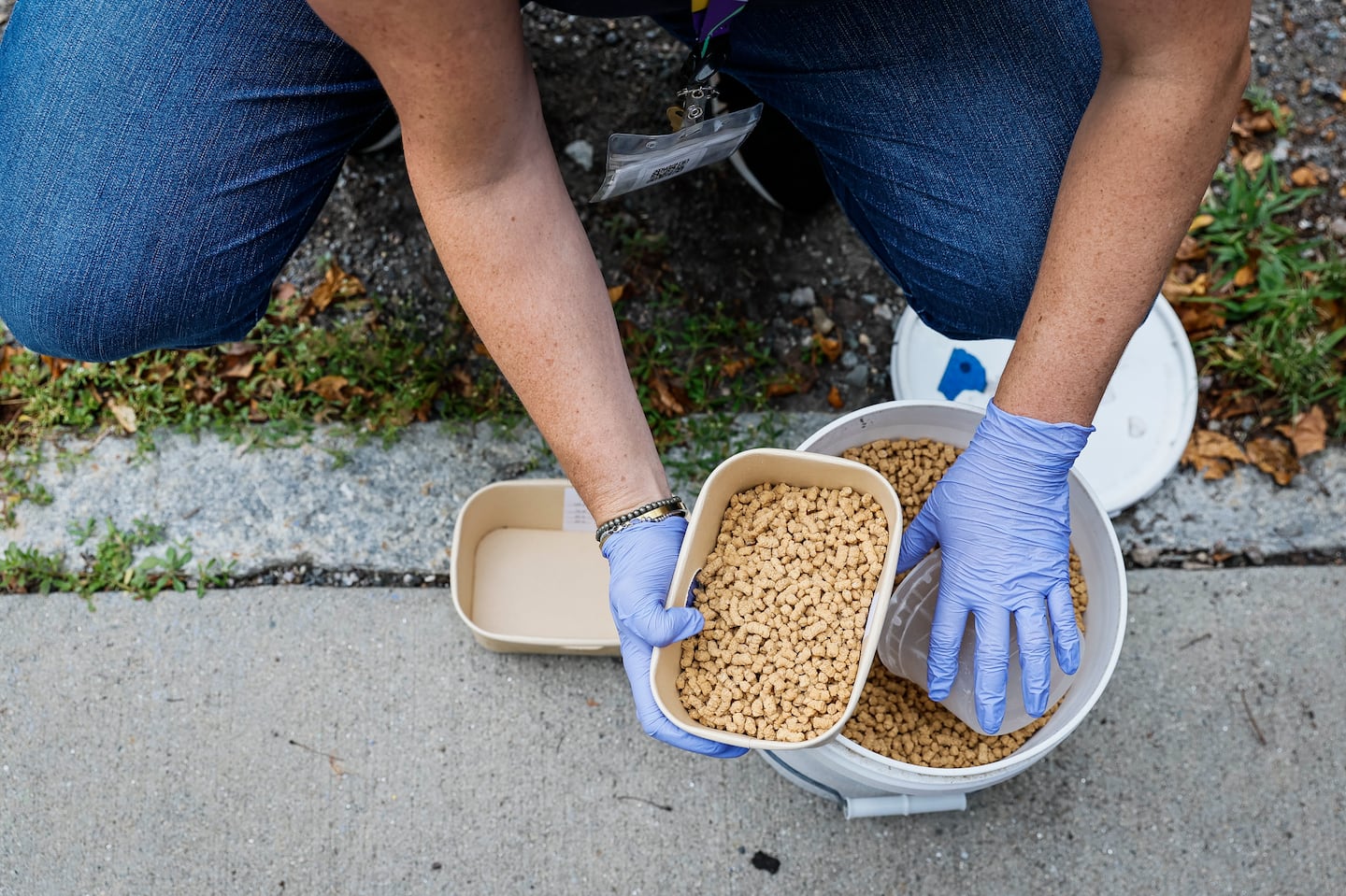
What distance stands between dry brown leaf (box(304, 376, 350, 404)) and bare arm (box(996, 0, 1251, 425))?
119 cm

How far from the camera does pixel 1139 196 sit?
1165 millimetres

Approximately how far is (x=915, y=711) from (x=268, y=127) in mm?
1268

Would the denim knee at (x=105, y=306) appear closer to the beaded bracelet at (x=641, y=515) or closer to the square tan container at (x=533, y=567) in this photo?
the square tan container at (x=533, y=567)

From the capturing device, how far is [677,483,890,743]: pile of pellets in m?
1.17

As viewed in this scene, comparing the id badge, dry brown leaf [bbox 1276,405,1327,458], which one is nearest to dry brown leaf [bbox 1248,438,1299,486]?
dry brown leaf [bbox 1276,405,1327,458]

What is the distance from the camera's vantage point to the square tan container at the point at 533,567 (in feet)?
5.40

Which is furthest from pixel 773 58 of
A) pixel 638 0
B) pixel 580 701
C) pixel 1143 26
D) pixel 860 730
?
pixel 580 701

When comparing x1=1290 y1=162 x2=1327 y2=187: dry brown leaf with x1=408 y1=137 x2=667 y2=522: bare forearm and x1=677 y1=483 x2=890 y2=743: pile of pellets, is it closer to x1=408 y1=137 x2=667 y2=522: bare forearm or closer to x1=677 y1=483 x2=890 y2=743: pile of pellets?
x1=677 y1=483 x2=890 y2=743: pile of pellets

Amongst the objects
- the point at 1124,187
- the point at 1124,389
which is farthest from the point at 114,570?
the point at 1124,389

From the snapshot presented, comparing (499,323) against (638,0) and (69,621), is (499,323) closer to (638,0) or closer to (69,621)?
(638,0)

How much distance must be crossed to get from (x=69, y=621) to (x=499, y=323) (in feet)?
3.60

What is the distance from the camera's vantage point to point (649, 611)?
1.18 meters

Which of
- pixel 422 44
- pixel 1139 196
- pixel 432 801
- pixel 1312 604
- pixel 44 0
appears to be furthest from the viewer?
pixel 1312 604

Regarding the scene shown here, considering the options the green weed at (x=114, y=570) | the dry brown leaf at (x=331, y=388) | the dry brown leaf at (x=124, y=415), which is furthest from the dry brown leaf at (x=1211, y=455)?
the dry brown leaf at (x=124, y=415)
